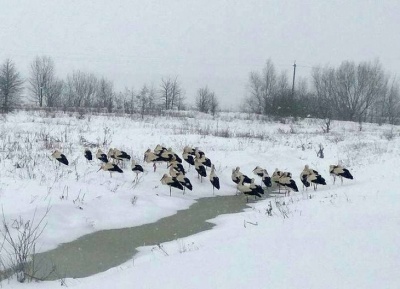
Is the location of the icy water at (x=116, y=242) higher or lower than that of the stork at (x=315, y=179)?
lower

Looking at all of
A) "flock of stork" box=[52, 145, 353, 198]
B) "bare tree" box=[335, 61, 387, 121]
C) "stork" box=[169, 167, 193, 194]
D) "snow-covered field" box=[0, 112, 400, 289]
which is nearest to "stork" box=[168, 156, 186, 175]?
"flock of stork" box=[52, 145, 353, 198]

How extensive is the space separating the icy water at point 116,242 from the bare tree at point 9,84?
126 ft

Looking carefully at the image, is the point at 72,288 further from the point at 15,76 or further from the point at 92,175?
the point at 15,76

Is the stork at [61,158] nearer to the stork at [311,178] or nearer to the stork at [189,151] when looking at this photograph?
the stork at [189,151]

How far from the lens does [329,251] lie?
4891 mm

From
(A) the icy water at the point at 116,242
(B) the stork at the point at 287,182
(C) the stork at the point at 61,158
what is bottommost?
(A) the icy water at the point at 116,242

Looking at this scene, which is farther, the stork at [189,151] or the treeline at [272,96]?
the treeline at [272,96]

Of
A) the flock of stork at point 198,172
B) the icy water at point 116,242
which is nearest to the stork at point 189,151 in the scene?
the flock of stork at point 198,172

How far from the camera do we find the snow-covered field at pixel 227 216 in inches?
178

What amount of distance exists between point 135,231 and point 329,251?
18.0ft

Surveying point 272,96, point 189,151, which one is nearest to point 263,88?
point 272,96

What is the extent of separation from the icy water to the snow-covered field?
329 millimetres

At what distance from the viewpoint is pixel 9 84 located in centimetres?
4653

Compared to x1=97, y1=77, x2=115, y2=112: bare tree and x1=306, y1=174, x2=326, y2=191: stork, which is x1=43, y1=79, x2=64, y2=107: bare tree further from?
x1=306, y1=174, x2=326, y2=191: stork
